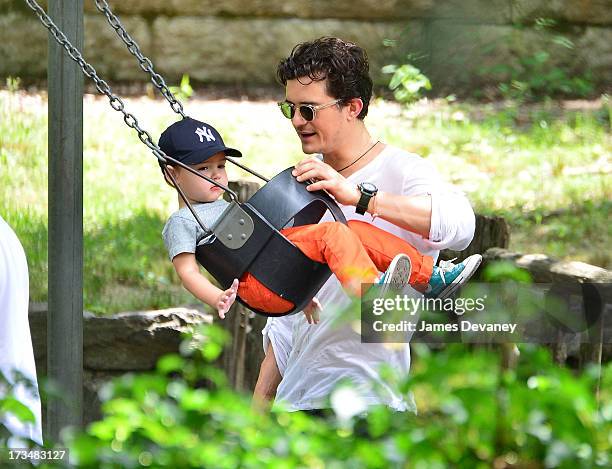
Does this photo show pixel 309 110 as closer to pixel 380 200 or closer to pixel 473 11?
pixel 380 200

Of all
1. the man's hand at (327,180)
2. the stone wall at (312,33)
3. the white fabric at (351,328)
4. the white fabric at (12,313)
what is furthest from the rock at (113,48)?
the white fabric at (12,313)

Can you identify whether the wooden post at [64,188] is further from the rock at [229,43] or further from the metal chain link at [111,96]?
the rock at [229,43]

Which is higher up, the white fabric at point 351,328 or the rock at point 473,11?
the rock at point 473,11

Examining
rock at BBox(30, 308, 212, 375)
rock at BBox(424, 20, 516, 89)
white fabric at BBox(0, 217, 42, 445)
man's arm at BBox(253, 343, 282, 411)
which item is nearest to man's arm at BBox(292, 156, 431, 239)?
man's arm at BBox(253, 343, 282, 411)

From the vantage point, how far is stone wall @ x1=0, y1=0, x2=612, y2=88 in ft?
30.0

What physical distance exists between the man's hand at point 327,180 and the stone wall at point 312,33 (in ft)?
18.3

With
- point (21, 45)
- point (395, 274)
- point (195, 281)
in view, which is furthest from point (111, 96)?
point (21, 45)

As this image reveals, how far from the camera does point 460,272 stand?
3.71m

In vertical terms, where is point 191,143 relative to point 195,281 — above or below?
above

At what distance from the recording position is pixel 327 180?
3.48m

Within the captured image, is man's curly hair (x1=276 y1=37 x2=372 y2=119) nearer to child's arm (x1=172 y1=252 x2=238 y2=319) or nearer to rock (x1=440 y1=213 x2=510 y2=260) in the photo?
child's arm (x1=172 y1=252 x2=238 y2=319)

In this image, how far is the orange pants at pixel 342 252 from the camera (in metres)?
3.39

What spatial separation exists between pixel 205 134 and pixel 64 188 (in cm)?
55

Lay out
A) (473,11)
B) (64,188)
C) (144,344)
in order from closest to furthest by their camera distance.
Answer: (64,188) → (144,344) → (473,11)
